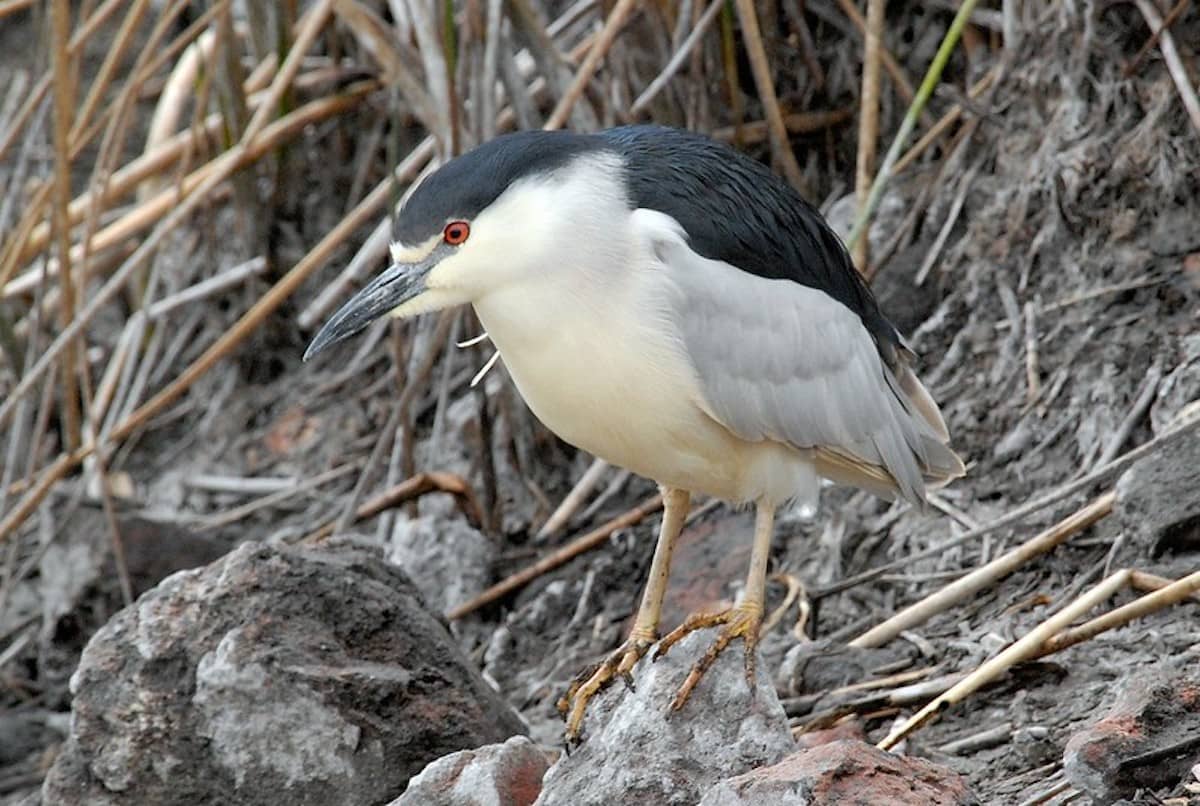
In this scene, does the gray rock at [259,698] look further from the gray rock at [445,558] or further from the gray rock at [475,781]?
the gray rock at [445,558]

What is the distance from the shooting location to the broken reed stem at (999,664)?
3.46 meters


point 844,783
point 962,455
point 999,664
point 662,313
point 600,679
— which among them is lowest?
point 962,455

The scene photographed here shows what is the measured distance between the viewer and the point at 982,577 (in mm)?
4016

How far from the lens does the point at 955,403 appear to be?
191 inches

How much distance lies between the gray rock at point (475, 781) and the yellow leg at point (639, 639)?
20cm

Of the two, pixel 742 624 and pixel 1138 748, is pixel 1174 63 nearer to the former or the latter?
pixel 742 624

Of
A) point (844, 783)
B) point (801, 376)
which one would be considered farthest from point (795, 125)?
point (844, 783)

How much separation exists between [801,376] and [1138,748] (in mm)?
1116

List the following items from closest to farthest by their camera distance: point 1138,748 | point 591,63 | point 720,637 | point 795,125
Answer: point 1138,748
point 720,637
point 591,63
point 795,125

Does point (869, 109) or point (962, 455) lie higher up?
point (869, 109)

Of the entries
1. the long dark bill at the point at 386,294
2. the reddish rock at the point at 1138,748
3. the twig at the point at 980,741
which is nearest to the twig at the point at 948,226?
the twig at the point at 980,741

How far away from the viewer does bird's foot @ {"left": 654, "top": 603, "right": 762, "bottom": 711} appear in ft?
10.2

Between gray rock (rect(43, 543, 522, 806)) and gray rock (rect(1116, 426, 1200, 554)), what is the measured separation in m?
1.45

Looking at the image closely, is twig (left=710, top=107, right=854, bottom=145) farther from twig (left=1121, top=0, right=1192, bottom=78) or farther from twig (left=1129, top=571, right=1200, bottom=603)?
twig (left=1129, top=571, right=1200, bottom=603)
